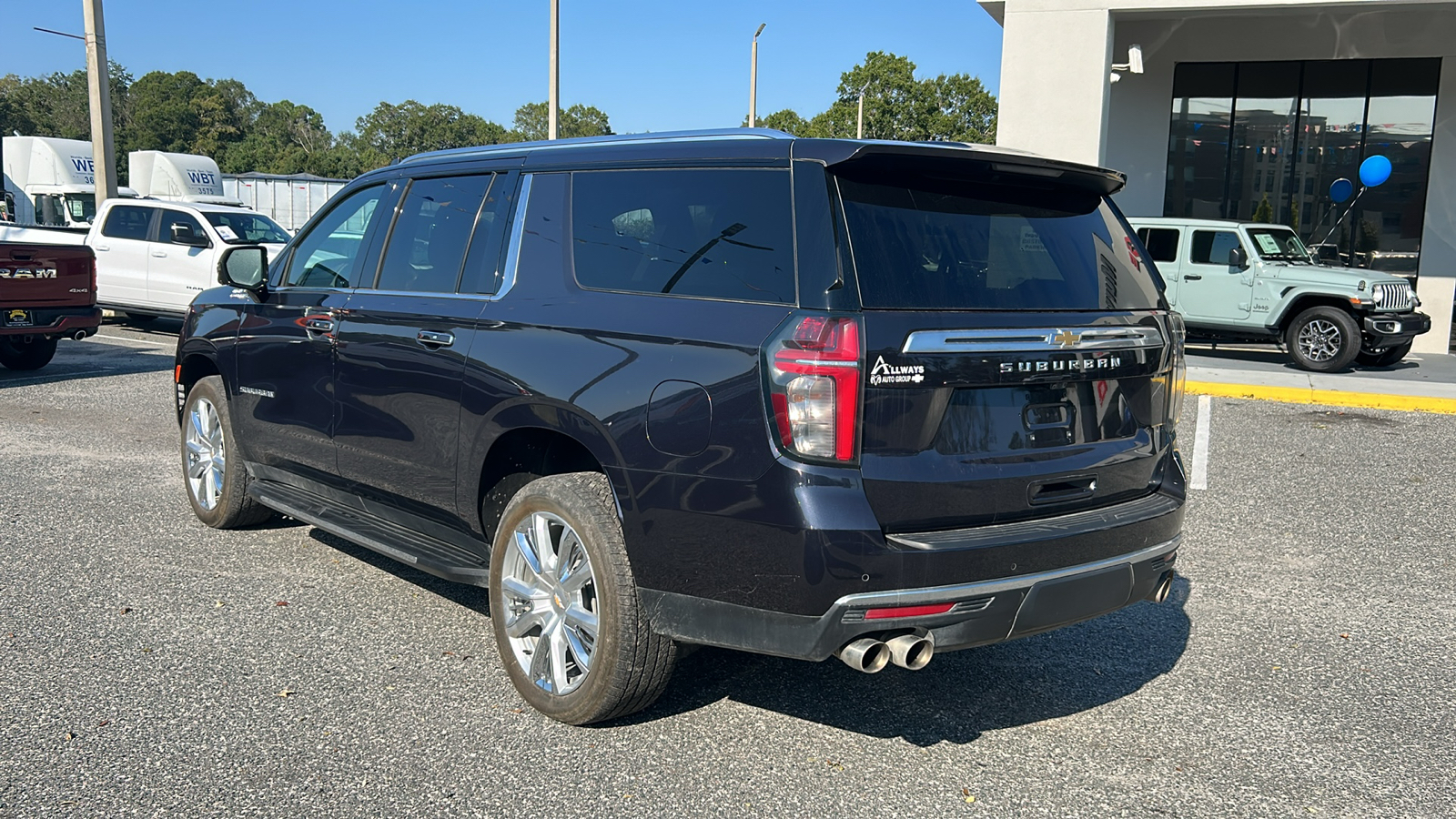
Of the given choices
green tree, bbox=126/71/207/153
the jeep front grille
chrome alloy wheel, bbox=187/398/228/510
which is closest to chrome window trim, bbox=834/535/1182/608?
chrome alloy wheel, bbox=187/398/228/510

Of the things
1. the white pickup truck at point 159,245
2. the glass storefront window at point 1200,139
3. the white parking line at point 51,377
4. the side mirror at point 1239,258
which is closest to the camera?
the white parking line at point 51,377

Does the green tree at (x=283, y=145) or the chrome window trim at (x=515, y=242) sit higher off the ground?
the green tree at (x=283, y=145)

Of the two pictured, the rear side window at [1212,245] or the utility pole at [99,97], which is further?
the utility pole at [99,97]

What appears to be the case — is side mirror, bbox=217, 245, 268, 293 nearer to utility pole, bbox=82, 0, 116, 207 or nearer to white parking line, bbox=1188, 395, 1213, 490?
white parking line, bbox=1188, 395, 1213, 490

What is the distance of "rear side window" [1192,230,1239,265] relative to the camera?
15.3 metres

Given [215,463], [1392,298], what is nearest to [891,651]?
[215,463]

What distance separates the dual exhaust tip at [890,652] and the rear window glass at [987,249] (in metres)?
0.92

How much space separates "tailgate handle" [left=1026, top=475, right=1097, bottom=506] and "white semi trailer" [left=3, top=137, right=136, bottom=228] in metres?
32.9

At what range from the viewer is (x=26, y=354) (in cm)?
1266

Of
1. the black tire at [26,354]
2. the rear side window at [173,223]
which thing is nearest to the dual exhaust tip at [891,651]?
Answer: the black tire at [26,354]

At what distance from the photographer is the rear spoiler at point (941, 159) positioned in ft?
10.9

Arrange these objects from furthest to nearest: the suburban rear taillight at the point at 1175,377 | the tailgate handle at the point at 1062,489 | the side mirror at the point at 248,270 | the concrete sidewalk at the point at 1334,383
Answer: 1. the concrete sidewalk at the point at 1334,383
2. the side mirror at the point at 248,270
3. the suburban rear taillight at the point at 1175,377
4. the tailgate handle at the point at 1062,489

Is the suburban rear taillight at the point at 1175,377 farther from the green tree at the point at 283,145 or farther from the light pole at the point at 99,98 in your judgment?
the green tree at the point at 283,145

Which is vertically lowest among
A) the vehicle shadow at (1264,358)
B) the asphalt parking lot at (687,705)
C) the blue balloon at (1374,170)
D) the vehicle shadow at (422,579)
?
the asphalt parking lot at (687,705)
